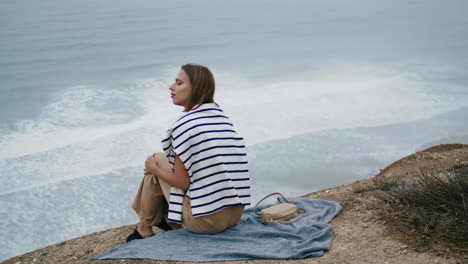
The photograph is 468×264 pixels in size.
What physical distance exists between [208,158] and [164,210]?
68 cm

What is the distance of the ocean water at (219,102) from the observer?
24.8 ft

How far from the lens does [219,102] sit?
10828 mm

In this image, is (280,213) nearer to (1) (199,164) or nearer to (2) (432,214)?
(1) (199,164)

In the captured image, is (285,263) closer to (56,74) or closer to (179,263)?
(179,263)

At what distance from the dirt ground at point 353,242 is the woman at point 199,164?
421 mm

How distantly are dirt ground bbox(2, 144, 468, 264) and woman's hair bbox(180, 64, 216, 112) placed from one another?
1128 millimetres

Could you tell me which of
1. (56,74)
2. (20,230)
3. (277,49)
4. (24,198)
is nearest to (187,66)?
(20,230)

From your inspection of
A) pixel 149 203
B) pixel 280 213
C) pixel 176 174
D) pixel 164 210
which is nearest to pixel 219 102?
pixel 280 213

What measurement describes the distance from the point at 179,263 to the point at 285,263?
0.70 metres

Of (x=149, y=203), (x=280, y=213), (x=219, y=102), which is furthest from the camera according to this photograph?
(x=219, y=102)

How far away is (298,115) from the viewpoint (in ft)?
33.1

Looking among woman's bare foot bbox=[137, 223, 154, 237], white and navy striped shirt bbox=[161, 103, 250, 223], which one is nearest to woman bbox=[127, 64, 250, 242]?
white and navy striped shirt bbox=[161, 103, 250, 223]

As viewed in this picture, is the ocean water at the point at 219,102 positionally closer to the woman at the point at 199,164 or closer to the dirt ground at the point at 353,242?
the dirt ground at the point at 353,242

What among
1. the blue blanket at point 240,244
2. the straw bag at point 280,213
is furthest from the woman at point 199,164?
the straw bag at point 280,213
